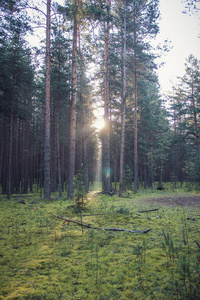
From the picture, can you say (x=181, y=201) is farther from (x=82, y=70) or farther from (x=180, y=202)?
(x=82, y=70)

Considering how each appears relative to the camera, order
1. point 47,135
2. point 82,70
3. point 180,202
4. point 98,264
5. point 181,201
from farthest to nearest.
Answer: point 82,70
point 47,135
point 181,201
point 180,202
point 98,264

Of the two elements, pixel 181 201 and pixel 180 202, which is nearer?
pixel 180 202

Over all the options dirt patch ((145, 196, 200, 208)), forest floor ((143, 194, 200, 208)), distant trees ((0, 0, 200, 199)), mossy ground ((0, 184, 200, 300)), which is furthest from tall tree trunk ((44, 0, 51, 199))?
dirt patch ((145, 196, 200, 208))

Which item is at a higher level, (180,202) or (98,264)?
(98,264)

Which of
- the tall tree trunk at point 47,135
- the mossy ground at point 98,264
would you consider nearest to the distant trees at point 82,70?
the tall tree trunk at point 47,135

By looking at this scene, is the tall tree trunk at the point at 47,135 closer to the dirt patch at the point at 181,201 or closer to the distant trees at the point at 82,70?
the distant trees at the point at 82,70

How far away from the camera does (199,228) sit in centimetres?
533

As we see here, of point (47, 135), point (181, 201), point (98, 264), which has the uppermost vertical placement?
point (47, 135)

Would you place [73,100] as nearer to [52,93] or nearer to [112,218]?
[52,93]

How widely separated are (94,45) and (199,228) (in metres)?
14.9

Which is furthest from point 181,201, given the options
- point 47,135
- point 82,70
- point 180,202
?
point 82,70

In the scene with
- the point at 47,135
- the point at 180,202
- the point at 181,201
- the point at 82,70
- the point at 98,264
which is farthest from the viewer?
the point at 82,70

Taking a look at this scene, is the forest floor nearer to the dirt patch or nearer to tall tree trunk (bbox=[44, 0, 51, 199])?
the dirt patch

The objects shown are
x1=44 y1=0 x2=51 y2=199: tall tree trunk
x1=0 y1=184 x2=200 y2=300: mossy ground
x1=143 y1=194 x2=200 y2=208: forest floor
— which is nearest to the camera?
x1=0 y1=184 x2=200 y2=300: mossy ground
